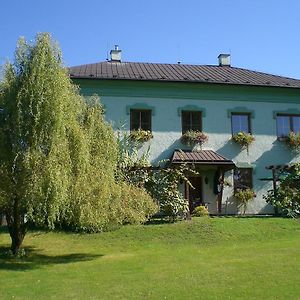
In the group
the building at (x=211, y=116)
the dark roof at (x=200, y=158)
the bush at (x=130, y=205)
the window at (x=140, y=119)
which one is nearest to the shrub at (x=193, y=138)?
the building at (x=211, y=116)

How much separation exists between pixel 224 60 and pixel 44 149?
19.6m

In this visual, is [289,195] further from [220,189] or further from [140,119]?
[140,119]

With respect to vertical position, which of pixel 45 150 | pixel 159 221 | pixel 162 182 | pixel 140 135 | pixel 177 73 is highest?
pixel 177 73

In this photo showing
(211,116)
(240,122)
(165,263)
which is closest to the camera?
(165,263)

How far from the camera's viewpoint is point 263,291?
859 cm

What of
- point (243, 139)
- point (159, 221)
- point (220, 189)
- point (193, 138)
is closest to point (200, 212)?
point (159, 221)

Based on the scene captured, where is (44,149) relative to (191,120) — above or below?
below

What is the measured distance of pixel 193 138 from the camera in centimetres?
2336

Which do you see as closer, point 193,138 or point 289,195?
point 289,195

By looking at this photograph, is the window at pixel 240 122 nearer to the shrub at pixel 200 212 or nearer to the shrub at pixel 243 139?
the shrub at pixel 243 139

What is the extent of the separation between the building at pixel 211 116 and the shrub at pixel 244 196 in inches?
12.8

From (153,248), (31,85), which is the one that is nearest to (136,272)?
(153,248)

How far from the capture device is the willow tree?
11.8 meters

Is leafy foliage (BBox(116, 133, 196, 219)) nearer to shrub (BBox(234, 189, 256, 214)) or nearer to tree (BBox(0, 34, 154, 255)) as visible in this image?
shrub (BBox(234, 189, 256, 214))
